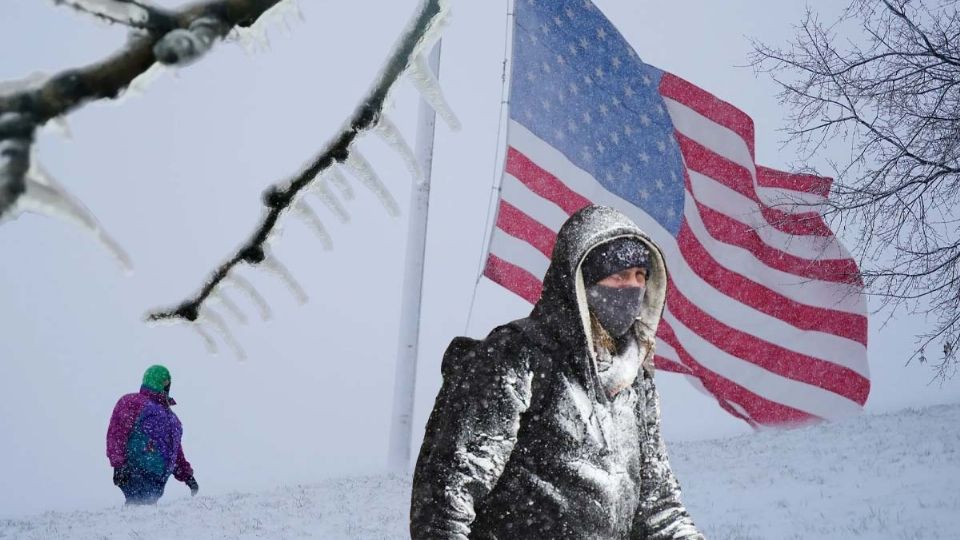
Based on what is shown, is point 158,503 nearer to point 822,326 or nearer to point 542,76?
point 542,76

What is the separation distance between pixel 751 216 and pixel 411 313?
291cm

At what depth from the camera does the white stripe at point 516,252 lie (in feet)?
22.6

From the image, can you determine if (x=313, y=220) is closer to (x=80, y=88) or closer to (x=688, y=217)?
(x=80, y=88)

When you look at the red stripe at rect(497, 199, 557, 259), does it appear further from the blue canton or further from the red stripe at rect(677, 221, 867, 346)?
the red stripe at rect(677, 221, 867, 346)

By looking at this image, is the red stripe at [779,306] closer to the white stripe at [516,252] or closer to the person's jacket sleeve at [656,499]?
the white stripe at [516,252]

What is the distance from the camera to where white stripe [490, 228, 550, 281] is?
6.89 meters

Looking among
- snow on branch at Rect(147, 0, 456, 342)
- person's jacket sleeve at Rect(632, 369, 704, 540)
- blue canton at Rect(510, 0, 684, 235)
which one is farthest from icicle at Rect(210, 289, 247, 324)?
blue canton at Rect(510, 0, 684, 235)

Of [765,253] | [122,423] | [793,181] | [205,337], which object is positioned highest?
[793,181]

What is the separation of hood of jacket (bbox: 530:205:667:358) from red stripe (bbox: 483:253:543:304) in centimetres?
412

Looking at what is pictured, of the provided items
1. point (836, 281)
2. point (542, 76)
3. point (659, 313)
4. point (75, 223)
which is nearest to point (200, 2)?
point (75, 223)

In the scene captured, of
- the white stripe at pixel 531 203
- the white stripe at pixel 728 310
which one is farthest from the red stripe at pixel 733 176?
the white stripe at pixel 531 203

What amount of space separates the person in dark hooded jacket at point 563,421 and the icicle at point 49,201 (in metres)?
1.76

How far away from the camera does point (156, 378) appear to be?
7.22 meters

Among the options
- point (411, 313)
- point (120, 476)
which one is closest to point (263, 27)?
point (120, 476)
